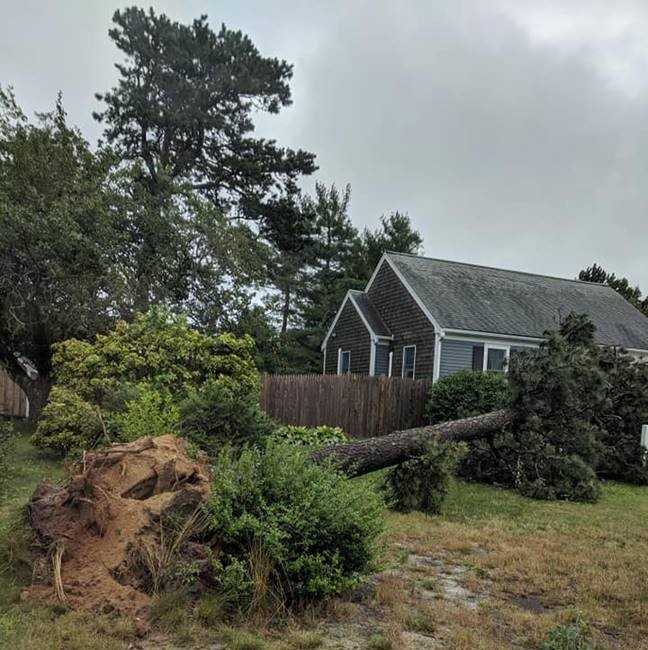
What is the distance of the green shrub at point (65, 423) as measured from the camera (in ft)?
29.7

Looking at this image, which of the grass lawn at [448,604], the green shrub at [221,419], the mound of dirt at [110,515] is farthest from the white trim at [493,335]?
the mound of dirt at [110,515]

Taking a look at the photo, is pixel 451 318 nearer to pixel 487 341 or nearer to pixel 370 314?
pixel 487 341

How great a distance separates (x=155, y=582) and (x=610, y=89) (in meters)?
14.7

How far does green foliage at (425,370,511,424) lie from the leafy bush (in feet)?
30.8

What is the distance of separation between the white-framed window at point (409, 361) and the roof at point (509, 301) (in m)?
1.64

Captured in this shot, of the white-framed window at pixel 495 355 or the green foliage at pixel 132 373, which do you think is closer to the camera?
the green foliage at pixel 132 373

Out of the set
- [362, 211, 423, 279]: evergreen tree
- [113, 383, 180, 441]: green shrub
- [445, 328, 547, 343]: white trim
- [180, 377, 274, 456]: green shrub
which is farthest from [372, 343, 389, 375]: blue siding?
[113, 383, 180, 441]: green shrub

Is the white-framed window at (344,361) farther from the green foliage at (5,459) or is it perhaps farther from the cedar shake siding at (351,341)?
the green foliage at (5,459)

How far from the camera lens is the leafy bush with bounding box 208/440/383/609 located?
3490 mm

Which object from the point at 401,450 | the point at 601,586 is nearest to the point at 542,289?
the point at 401,450

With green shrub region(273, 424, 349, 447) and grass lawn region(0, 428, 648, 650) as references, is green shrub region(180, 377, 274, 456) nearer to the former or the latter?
grass lawn region(0, 428, 648, 650)

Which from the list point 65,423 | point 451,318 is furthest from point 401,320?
point 65,423

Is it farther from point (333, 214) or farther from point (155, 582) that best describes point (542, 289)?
point (155, 582)

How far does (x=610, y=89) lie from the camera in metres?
13.9
